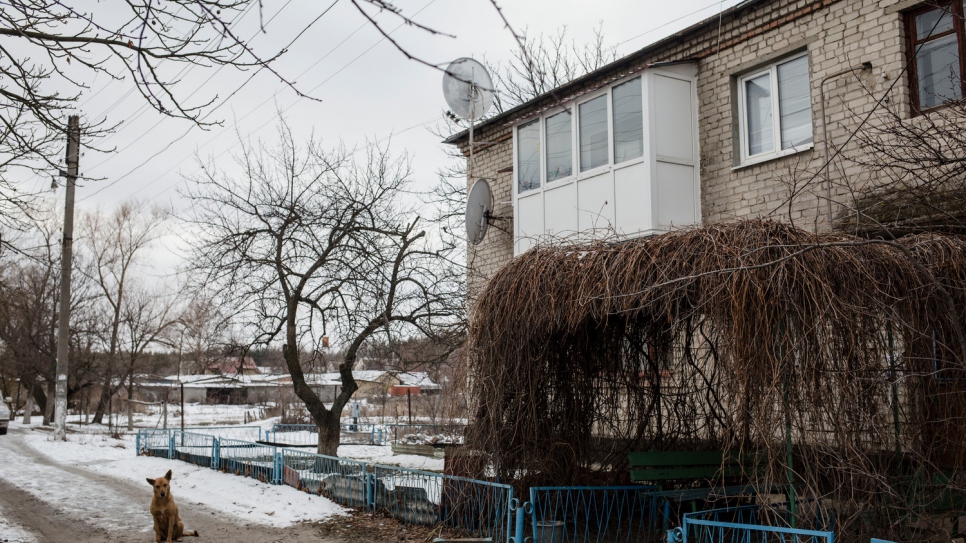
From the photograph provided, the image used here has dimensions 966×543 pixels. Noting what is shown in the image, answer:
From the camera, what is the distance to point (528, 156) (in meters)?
14.0

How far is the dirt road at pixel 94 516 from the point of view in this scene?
8867 mm

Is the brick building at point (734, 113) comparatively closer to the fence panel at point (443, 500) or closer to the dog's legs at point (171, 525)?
the fence panel at point (443, 500)

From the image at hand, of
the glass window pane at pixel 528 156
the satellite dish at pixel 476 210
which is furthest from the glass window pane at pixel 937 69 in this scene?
the satellite dish at pixel 476 210

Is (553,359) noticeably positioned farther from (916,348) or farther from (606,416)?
(916,348)

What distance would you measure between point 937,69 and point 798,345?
5.69m

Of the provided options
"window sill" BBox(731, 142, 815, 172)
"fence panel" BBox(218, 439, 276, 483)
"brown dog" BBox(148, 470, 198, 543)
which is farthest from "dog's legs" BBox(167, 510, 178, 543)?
"window sill" BBox(731, 142, 815, 172)

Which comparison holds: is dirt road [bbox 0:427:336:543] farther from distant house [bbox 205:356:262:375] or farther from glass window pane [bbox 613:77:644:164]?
glass window pane [bbox 613:77:644:164]

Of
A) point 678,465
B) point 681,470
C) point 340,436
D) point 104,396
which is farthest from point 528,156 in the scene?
point 104,396

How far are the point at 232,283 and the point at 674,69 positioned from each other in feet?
31.2

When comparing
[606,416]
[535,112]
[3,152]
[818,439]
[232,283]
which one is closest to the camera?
[818,439]

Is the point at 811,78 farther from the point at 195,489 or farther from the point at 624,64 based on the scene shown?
the point at 195,489

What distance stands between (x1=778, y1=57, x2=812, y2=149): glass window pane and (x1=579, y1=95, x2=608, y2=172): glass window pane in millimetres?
2716

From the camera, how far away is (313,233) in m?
15.5

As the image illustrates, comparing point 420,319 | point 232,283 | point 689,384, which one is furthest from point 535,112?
point 232,283
